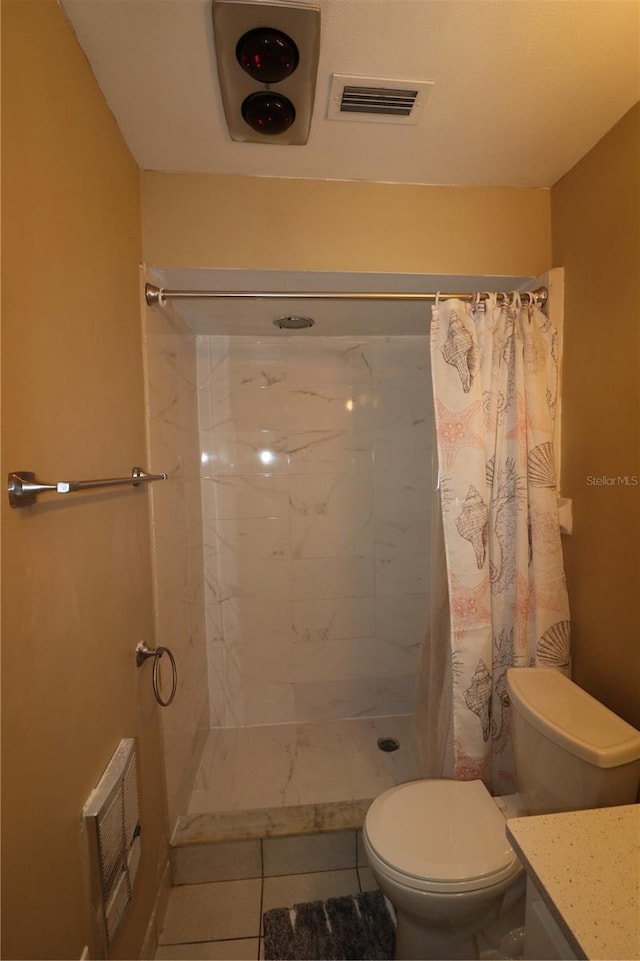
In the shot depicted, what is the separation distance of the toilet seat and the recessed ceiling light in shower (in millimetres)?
1909

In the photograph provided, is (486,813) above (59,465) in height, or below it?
below

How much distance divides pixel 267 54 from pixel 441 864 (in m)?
2.05

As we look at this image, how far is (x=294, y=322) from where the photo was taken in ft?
6.63

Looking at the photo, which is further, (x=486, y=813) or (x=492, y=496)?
(x=492, y=496)

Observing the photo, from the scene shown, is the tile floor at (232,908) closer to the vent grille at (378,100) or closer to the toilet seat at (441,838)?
the toilet seat at (441,838)

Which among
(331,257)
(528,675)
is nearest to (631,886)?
(528,675)

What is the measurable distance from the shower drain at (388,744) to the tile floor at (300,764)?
26 mm

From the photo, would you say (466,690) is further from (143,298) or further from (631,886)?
(143,298)

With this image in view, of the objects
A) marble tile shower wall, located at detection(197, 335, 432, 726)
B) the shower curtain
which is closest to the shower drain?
marble tile shower wall, located at detection(197, 335, 432, 726)

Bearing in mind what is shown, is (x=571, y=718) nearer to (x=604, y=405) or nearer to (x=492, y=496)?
(x=492, y=496)

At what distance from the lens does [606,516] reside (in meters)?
1.31

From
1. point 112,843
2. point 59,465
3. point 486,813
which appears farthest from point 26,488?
point 486,813

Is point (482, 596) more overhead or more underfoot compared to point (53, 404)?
more underfoot

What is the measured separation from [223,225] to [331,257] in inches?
15.0
